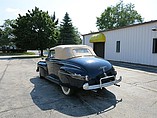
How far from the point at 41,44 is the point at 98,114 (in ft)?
74.4

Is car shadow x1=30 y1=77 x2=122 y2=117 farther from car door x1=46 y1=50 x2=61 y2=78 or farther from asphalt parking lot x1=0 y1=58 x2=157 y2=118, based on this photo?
car door x1=46 y1=50 x2=61 y2=78

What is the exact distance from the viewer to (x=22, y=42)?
24.5 m

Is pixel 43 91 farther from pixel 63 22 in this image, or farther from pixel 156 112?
pixel 63 22

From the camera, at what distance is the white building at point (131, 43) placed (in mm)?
12469

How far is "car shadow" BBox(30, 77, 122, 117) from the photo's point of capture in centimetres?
393

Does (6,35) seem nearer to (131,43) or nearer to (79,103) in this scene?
(131,43)

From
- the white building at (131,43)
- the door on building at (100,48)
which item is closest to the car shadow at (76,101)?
the white building at (131,43)

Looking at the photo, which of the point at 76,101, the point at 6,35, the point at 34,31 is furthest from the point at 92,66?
the point at 6,35

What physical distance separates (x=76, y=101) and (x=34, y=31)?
22576 millimetres

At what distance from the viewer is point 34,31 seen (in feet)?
82.2

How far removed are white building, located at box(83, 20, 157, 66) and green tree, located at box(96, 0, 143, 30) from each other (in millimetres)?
28103

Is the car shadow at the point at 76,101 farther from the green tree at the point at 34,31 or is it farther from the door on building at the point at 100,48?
the green tree at the point at 34,31

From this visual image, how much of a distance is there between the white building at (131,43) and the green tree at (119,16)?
28.1 meters

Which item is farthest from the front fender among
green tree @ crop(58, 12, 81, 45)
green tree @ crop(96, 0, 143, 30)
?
green tree @ crop(96, 0, 143, 30)
